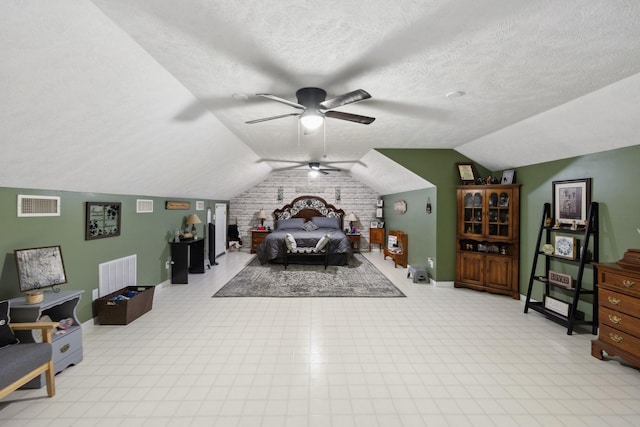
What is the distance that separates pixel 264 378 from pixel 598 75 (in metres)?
4.13

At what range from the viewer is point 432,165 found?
18.6ft

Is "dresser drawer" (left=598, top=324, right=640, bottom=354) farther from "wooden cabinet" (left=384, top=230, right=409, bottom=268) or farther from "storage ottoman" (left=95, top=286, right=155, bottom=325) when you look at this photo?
"storage ottoman" (left=95, top=286, right=155, bottom=325)

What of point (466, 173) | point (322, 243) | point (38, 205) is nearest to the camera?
point (38, 205)

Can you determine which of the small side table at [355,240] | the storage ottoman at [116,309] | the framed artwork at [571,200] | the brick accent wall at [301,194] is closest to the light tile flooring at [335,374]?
the storage ottoman at [116,309]

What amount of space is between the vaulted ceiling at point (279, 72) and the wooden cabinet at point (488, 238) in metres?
1.20

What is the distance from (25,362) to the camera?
84.0 inches

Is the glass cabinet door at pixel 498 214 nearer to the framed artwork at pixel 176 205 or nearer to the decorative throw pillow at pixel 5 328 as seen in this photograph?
the framed artwork at pixel 176 205

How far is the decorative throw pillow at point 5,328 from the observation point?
2.27m

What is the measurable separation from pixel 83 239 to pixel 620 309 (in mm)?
6162

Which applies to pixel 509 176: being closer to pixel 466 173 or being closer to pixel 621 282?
pixel 466 173

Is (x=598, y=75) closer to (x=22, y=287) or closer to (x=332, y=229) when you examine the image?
(x=22, y=287)

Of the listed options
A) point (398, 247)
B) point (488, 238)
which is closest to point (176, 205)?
point (398, 247)

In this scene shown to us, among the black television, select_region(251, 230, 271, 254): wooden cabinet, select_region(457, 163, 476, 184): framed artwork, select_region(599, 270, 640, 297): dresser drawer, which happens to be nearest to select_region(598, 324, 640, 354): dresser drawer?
select_region(599, 270, 640, 297): dresser drawer

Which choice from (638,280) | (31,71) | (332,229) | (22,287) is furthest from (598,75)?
(332,229)
